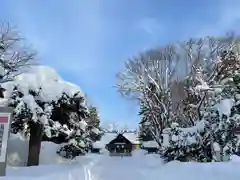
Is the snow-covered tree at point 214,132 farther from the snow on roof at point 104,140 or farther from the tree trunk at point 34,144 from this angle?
the snow on roof at point 104,140

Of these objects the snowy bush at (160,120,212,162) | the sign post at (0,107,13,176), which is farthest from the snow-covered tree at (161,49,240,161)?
the sign post at (0,107,13,176)

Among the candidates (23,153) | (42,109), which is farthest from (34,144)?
(42,109)

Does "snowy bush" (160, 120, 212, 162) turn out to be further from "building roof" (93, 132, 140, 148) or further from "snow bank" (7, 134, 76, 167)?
"building roof" (93, 132, 140, 148)

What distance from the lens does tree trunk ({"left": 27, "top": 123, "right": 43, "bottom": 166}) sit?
17.2 metres

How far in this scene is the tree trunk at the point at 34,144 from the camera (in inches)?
677

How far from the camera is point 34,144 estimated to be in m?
17.6

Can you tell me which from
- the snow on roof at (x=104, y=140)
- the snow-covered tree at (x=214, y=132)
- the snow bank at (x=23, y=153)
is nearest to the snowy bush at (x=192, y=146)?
the snow-covered tree at (x=214, y=132)

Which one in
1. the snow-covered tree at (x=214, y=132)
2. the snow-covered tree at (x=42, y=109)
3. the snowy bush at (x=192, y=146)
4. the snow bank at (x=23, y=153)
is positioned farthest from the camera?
the snowy bush at (x=192, y=146)

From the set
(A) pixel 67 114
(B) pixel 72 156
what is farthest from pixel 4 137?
(B) pixel 72 156

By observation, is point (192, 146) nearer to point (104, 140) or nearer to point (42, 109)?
point (42, 109)

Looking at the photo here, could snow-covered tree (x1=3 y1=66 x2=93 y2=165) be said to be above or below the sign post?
above

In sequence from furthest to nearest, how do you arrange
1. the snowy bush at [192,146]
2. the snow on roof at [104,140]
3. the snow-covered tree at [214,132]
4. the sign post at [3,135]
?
the snow on roof at [104,140] → the snowy bush at [192,146] → the snow-covered tree at [214,132] → the sign post at [3,135]

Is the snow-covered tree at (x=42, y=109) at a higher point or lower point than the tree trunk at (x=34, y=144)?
higher

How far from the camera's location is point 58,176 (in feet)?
37.3
